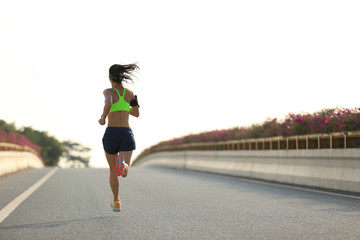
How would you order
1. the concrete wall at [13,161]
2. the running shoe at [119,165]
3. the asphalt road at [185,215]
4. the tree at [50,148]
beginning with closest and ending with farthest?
the asphalt road at [185,215], the running shoe at [119,165], the concrete wall at [13,161], the tree at [50,148]

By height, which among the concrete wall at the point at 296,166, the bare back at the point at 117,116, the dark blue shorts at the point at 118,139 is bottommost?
the concrete wall at the point at 296,166

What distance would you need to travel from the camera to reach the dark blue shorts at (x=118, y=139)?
30.9ft

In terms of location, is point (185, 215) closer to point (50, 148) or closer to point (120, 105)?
point (120, 105)

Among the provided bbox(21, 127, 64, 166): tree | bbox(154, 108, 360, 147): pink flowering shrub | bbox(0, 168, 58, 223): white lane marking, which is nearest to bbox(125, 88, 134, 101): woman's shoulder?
bbox(0, 168, 58, 223): white lane marking

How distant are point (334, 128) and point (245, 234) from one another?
355 inches

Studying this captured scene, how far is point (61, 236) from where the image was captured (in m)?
7.48

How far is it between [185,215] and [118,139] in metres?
1.55

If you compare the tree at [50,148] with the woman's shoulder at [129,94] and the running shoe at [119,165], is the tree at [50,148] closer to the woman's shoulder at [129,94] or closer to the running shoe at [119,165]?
the woman's shoulder at [129,94]

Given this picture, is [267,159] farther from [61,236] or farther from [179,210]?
[61,236]

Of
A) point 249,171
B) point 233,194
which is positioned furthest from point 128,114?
point 249,171

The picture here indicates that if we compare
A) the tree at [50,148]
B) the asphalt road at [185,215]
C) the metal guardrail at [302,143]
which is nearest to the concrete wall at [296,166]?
the metal guardrail at [302,143]

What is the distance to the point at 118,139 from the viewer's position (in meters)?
9.41

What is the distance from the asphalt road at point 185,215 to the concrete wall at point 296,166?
731mm

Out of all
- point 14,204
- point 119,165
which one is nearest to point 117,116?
point 119,165
